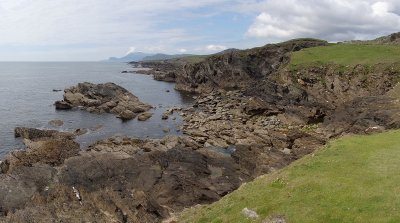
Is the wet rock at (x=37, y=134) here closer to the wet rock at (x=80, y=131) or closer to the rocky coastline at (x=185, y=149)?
the rocky coastline at (x=185, y=149)

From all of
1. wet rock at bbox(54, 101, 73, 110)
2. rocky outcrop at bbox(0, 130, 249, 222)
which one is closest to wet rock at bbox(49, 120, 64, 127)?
wet rock at bbox(54, 101, 73, 110)

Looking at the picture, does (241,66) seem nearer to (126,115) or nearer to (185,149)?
(126,115)

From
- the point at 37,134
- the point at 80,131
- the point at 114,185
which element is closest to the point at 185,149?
the point at 114,185

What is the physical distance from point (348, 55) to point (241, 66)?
41.8 m

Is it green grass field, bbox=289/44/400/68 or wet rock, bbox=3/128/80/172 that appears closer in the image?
wet rock, bbox=3/128/80/172

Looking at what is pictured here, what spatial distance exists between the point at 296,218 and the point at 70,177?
75.6 feet

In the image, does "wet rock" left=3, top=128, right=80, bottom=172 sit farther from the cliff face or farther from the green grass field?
the cliff face

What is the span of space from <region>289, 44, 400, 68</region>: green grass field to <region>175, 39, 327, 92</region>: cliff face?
15170 mm

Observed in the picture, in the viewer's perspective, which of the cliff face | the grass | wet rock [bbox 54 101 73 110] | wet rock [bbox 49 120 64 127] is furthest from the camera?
the cliff face

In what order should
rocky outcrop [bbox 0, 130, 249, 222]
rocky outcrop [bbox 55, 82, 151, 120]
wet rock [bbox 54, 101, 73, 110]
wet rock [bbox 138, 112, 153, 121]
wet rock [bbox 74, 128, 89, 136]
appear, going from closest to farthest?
1. rocky outcrop [bbox 0, 130, 249, 222]
2. wet rock [bbox 74, 128, 89, 136]
3. wet rock [bbox 138, 112, 153, 121]
4. rocky outcrop [bbox 55, 82, 151, 120]
5. wet rock [bbox 54, 101, 73, 110]

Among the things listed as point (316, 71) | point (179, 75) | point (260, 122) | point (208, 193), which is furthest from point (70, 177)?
point (179, 75)

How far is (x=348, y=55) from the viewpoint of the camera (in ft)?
333

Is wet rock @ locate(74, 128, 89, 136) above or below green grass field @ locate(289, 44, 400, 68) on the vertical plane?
below

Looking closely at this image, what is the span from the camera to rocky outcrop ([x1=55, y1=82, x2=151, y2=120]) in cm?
9581
